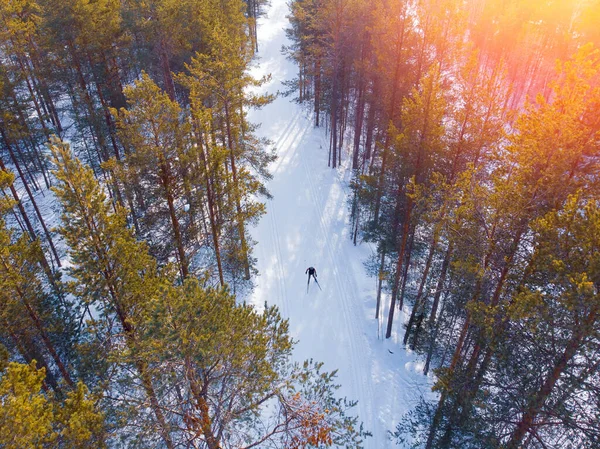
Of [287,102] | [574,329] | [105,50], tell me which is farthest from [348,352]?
[287,102]

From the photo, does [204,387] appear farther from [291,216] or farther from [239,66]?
[291,216]

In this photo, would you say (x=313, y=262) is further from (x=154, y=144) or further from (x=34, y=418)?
(x=34, y=418)

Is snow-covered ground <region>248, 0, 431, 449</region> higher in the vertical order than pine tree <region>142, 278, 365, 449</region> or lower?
higher

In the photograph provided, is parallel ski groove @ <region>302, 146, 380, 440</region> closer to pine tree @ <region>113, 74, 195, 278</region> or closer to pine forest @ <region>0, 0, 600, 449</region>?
pine forest @ <region>0, 0, 600, 449</region>

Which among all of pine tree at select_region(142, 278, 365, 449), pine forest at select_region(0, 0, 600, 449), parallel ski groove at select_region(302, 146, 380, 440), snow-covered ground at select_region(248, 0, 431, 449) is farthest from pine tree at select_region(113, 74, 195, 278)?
parallel ski groove at select_region(302, 146, 380, 440)

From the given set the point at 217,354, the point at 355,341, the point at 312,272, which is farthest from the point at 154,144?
the point at 355,341

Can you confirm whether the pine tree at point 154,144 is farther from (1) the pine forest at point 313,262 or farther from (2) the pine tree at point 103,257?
(2) the pine tree at point 103,257
